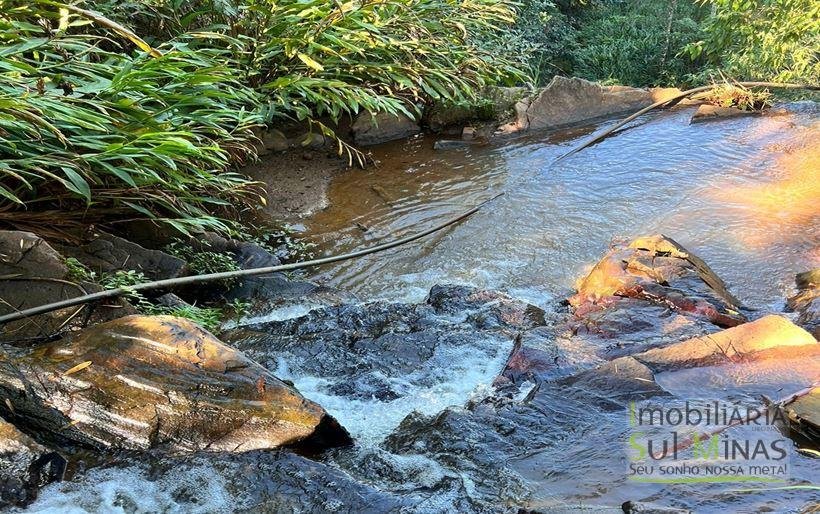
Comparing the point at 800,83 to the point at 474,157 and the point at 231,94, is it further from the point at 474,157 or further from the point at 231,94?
the point at 231,94

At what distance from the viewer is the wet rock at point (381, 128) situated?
6430 mm

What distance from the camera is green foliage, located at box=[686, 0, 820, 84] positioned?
6605mm

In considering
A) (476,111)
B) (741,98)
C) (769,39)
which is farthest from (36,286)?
(769,39)

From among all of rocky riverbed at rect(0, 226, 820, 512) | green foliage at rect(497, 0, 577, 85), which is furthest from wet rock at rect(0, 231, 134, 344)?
green foliage at rect(497, 0, 577, 85)

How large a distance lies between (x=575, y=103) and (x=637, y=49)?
104 inches

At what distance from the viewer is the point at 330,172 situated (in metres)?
5.93

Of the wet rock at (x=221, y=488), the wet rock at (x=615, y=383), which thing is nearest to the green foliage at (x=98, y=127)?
the wet rock at (x=221, y=488)

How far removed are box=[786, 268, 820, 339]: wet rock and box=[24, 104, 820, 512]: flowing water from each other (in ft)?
0.29

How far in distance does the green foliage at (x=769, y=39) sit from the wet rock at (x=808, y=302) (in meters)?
3.72

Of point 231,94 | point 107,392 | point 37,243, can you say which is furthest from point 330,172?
point 107,392

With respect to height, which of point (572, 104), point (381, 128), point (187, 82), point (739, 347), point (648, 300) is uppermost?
point (187, 82)

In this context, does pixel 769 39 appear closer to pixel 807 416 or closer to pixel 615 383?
pixel 615 383

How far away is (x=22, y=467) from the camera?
2.07 m

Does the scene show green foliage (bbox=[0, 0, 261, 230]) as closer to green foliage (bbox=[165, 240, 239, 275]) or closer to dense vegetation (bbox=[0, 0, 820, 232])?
dense vegetation (bbox=[0, 0, 820, 232])
